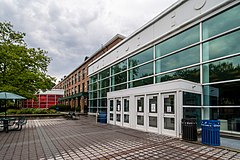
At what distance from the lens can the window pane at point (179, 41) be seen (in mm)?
10000

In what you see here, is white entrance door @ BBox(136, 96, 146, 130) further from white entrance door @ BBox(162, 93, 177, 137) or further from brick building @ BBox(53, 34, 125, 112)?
brick building @ BBox(53, 34, 125, 112)

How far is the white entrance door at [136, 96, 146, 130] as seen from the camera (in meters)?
10.8

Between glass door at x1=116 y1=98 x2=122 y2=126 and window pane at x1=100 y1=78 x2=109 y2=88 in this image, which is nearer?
glass door at x1=116 y1=98 x2=122 y2=126

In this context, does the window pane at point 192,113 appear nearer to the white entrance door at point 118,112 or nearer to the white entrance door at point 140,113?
the white entrance door at point 140,113

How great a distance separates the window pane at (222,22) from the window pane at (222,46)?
40 cm

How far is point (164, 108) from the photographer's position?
30.1 ft

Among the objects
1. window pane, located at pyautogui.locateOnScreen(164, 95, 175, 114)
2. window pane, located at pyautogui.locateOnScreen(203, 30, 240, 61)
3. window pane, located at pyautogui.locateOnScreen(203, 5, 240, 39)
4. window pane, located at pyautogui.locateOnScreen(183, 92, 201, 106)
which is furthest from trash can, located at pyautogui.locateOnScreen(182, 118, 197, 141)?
window pane, located at pyautogui.locateOnScreen(203, 5, 240, 39)

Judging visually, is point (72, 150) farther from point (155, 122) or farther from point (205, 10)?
point (205, 10)

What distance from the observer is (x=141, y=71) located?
14477 millimetres

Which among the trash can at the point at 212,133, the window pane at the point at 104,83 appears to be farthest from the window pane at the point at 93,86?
the trash can at the point at 212,133

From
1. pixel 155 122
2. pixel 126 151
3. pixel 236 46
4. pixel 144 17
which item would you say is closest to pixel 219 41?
pixel 236 46

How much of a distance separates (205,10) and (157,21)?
3.90m

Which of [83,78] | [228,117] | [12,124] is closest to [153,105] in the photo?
[228,117]

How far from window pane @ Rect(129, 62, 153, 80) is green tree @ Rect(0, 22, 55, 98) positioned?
429 inches
